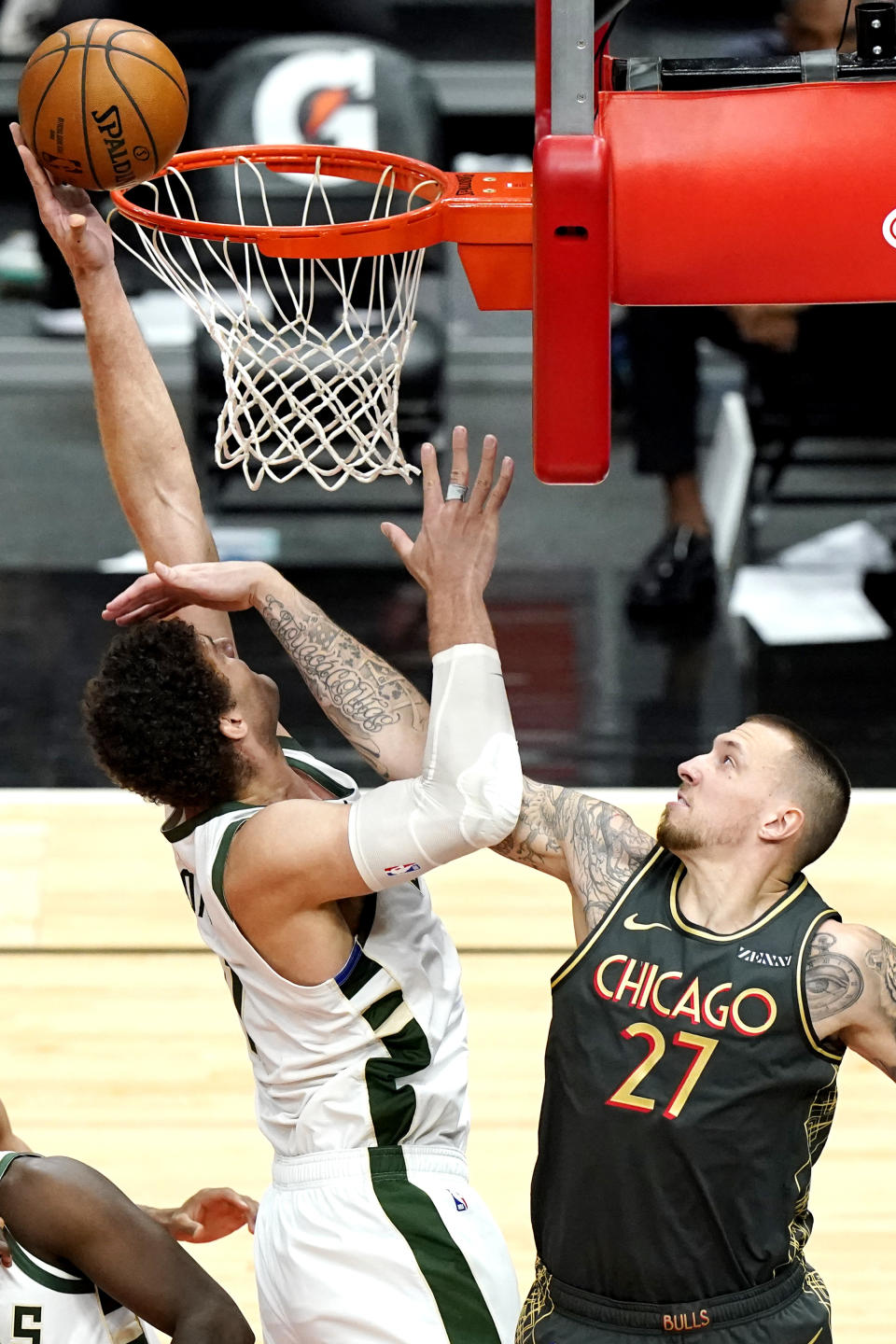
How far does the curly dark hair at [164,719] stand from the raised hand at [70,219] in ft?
2.23

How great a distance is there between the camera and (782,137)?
2385 millimetres

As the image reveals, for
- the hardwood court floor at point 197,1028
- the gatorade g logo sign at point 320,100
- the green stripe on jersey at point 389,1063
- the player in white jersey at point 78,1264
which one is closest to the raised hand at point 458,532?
the green stripe on jersey at point 389,1063

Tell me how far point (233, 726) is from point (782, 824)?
0.85 m

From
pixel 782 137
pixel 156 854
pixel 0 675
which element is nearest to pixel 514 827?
pixel 782 137

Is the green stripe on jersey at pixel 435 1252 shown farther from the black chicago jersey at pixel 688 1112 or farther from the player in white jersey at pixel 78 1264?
the player in white jersey at pixel 78 1264

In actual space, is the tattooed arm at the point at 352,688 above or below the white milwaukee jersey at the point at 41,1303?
above

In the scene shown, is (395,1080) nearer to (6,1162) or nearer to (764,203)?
(6,1162)

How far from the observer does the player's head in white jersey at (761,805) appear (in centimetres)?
260

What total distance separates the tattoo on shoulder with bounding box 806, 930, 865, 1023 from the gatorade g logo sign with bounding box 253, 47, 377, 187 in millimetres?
7077

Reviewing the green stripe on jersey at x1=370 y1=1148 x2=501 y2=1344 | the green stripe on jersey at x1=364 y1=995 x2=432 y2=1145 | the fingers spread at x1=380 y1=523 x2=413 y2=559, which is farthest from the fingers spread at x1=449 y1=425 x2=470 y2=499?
the green stripe on jersey at x1=370 y1=1148 x2=501 y2=1344

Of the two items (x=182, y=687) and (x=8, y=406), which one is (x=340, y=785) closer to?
(x=182, y=687)

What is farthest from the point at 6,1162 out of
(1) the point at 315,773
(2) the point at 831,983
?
(2) the point at 831,983

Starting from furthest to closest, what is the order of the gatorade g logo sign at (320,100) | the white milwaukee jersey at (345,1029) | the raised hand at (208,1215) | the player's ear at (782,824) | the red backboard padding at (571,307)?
1. the gatorade g logo sign at (320,100)
2. the raised hand at (208,1215)
3. the white milwaukee jersey at (345,1029)
4. the player's ear at (782,824)
5. the red backboard padding at (571,307)

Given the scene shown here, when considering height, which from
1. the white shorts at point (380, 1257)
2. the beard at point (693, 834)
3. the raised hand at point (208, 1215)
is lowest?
the raised hand at point (208, 1215)
